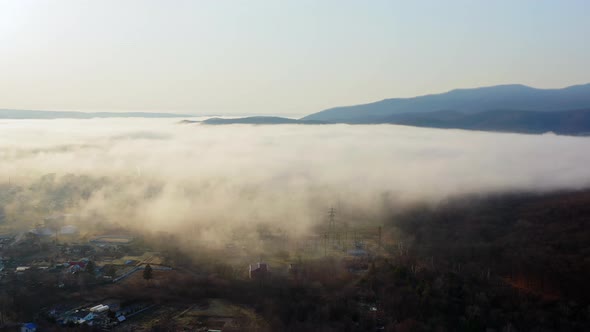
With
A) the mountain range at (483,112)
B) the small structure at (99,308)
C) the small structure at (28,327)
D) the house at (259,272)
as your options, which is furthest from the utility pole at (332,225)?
the mountain range at (483,112)

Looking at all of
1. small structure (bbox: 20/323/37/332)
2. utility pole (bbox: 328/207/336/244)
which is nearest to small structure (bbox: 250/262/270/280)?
utility pole (bbox: 328/207/336/244)

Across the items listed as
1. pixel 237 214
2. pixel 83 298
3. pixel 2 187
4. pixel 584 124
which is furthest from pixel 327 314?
pixel 584 124

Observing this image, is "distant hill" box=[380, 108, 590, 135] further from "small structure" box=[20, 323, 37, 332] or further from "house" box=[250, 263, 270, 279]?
"small structure" box=[20, 323, 37, 332]

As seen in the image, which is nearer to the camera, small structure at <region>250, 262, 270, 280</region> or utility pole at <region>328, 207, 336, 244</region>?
small structure at <region>250, 262, 270, 280</region>

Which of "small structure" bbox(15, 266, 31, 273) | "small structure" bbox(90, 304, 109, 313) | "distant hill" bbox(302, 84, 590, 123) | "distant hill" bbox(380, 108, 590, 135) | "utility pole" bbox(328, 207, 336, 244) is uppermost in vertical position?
"distant hill" bbox(302, 84, 590, 123)

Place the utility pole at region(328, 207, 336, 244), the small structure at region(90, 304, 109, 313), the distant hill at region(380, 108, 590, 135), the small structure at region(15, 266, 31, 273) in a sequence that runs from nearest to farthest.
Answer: the small structure at region(90, 304, 109, 313)
the small structure at region(15, 266, 31, 273)
the utility pole at region(328, 207, 336, 244)
the distant hill at region(380, 108, 590, 135)

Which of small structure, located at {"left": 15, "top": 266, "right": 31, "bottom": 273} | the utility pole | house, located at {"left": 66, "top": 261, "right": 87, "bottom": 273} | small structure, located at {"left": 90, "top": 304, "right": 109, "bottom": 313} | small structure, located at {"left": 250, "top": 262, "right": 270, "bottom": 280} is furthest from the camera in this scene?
the utility pole

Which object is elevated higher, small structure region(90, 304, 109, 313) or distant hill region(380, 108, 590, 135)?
distant hill region(380, 108, 590, 135)

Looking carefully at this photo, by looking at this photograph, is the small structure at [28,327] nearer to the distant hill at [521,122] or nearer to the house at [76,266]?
the house at [76,266]

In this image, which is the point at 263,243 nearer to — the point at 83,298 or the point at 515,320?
the point at 83,298
